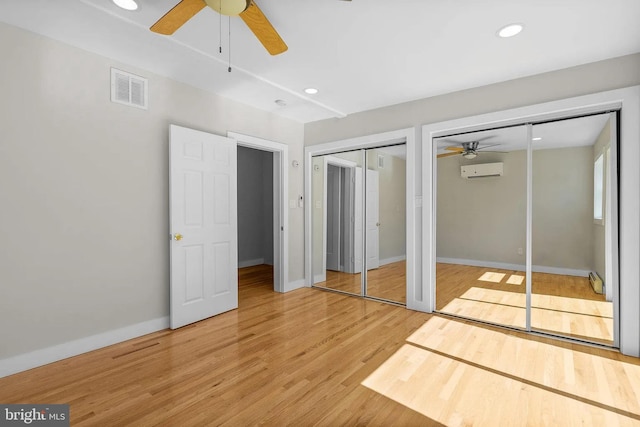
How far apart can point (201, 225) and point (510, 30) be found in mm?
3431

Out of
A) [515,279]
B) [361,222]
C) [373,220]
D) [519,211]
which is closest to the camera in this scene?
[519,211]

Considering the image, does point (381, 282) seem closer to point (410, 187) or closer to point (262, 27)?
point (410, 187)

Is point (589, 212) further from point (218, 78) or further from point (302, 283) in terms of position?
point (218, 78)

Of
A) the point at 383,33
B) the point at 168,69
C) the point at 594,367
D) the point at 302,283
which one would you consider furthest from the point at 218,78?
the point at 594,367

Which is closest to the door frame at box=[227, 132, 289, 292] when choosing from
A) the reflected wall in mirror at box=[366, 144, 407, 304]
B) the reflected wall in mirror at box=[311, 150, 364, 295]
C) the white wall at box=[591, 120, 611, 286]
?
the reflected wall in mirror at box=[311, 150, 364, 295]

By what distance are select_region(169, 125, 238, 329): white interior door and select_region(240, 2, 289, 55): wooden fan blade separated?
157 centimetres

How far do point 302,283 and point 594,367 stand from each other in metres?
3.57

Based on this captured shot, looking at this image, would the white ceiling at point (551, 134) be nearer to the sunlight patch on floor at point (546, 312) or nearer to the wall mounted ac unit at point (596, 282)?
the wall mounted ac unit at point (596, 282)

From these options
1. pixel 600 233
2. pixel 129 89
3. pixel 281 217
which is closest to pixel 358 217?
pixel 281 217

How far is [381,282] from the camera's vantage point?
14.6 ft

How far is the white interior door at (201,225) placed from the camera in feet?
10.8

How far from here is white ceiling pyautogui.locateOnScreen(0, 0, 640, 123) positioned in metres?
2.16

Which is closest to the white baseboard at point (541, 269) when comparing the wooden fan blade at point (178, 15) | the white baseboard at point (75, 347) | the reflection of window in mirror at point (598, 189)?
the reflection of window in mirror at point (598, 189)

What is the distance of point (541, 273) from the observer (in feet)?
10.8
